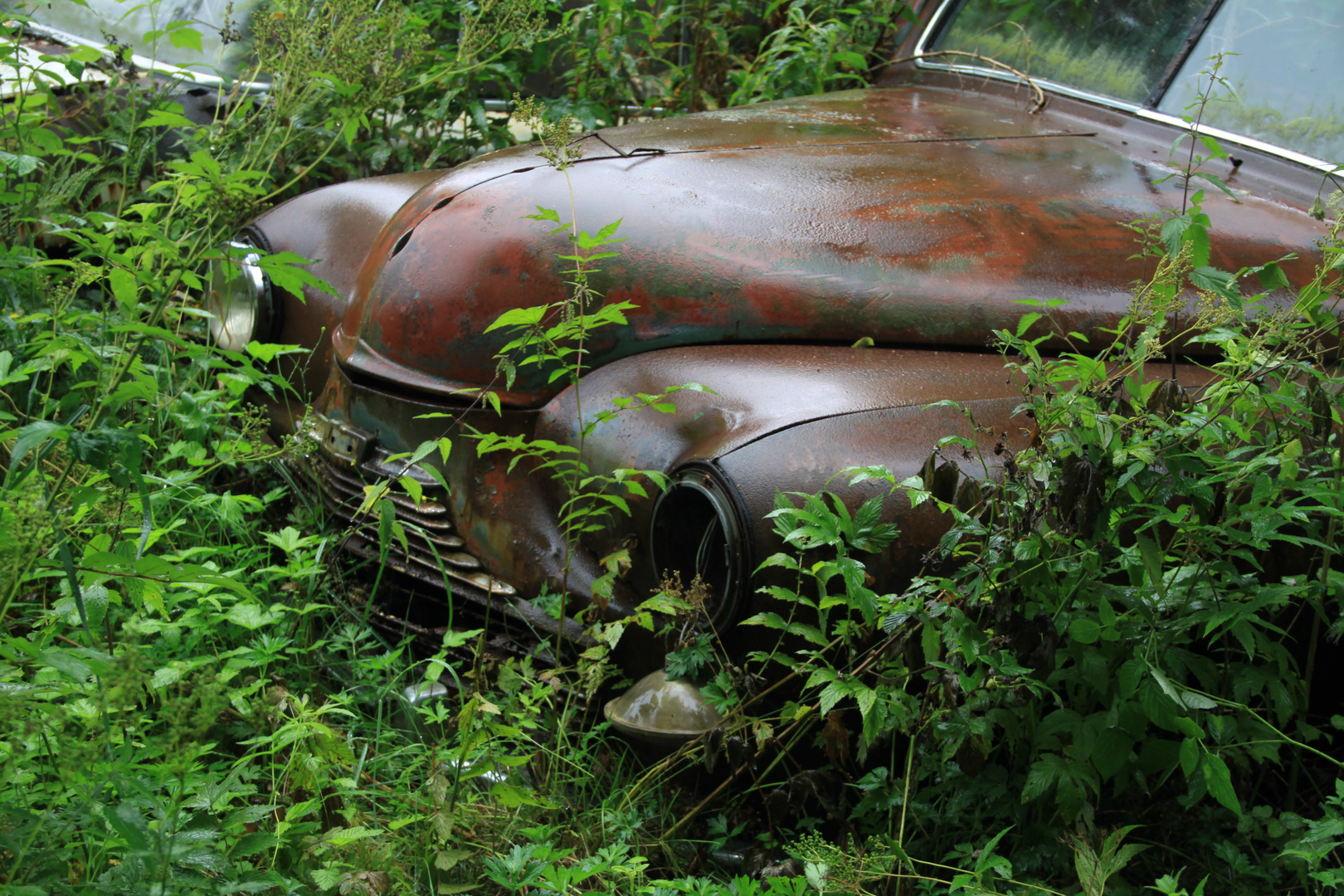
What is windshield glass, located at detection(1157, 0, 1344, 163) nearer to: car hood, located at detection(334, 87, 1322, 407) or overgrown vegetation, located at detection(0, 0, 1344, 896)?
car hood, located at detection(334, 87, 1322, 407)

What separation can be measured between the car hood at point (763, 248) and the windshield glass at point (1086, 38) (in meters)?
0.43

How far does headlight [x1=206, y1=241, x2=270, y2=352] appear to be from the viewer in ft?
7.13

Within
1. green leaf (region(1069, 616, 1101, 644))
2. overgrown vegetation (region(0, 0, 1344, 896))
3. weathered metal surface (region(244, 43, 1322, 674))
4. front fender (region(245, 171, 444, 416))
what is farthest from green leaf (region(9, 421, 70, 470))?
green leaf (region(1069, 616, 1101, 644))

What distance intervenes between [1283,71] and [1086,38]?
A: 52cm

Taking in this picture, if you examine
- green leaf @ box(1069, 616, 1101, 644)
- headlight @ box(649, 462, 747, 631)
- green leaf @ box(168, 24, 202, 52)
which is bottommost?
headlight @ box(649, 462, 747, 631)

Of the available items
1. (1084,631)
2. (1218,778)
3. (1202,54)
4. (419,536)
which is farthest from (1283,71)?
(419,536)

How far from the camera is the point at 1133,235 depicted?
1874 millimetres

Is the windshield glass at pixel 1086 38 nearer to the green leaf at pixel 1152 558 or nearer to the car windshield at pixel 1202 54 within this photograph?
the car windshield at pixel 1202 54

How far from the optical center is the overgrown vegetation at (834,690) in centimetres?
121

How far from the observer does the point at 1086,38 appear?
2480 mm

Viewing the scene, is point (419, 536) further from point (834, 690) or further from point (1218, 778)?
point (1218, 778)

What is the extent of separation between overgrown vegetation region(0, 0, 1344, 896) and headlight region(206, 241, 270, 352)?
38 centimetres

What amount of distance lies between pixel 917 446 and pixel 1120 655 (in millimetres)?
366

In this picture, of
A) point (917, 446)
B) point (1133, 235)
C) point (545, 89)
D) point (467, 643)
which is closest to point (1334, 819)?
point (917, 446)
